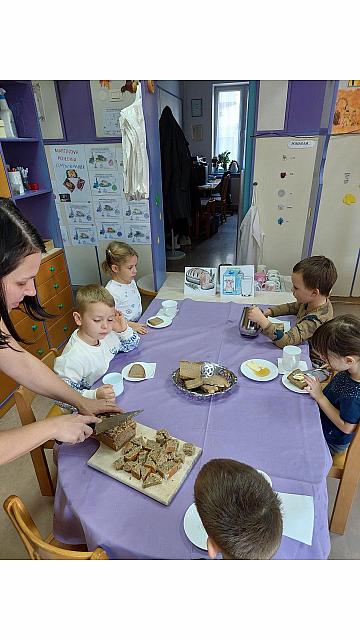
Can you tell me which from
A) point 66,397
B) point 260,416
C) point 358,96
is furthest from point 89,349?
point 358,96

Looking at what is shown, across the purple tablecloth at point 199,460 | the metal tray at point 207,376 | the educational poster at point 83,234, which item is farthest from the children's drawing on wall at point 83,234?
the metal tray at point 207,376

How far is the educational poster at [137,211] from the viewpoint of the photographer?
3.68 m

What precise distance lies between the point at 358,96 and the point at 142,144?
230 cm

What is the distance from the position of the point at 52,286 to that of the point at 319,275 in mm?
2305

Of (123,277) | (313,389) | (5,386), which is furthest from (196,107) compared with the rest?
(313,389)

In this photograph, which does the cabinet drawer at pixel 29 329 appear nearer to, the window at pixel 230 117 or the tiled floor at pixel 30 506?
the tiled floor at pixel 30 506

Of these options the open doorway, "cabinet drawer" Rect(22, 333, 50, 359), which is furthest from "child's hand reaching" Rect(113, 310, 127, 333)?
the open doorway

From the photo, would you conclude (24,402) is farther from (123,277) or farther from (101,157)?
(101,157)

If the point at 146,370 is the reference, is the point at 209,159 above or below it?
above

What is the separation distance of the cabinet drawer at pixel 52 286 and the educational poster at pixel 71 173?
93 centimetres

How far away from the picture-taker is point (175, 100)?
6.91 m

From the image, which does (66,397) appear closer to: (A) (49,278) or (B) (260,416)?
(B) (260,416)

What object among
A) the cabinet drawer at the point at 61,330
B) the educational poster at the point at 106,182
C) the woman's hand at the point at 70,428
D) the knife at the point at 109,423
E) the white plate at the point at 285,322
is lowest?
the cabinet drawer at the point at 61,330

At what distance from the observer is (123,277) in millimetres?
2537
